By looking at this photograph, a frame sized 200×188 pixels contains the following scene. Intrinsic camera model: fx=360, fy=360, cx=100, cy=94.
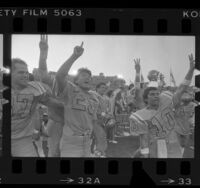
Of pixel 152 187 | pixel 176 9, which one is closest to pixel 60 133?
pixel 176 9

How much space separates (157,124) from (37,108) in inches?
42.3

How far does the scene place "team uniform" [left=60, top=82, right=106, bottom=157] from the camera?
316cm

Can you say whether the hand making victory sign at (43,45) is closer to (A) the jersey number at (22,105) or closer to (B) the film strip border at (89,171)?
(A) the jersey number at (22,105)

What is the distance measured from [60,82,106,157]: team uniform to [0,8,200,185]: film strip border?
106 millimetres

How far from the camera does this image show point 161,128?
3.21m

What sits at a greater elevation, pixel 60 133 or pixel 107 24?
pixel 107 24

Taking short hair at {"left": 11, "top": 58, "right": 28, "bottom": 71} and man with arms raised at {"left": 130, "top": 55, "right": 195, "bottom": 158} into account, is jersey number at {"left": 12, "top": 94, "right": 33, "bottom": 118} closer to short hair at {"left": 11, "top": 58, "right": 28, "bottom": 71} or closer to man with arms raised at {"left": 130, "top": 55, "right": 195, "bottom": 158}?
short hair at {"left": 11, "top": 58, "right": 28, "bottom": 71}

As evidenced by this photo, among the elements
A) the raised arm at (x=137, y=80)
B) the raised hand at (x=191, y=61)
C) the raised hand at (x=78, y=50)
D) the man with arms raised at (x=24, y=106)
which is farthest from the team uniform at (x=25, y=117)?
the raised hand at (x=191, y=61)

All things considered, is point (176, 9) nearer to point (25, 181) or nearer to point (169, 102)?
point (169, 102)

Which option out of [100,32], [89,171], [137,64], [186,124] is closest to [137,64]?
[137,64]

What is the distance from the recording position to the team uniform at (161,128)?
319 cm

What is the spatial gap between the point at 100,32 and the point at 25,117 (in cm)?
99

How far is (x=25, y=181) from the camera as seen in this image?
10.4ft

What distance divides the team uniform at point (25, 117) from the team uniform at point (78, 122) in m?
0.23
